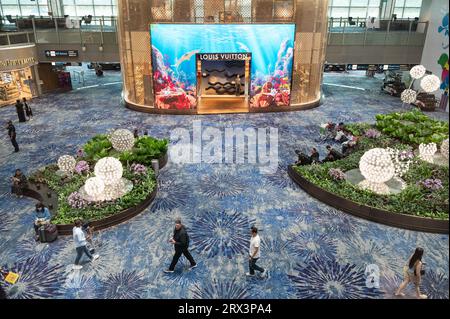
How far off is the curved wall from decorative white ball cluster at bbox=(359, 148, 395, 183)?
36.9ft

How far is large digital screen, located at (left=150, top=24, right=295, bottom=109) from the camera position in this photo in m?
18.6

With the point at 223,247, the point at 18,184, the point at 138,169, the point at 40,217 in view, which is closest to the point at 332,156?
the point at 223,247

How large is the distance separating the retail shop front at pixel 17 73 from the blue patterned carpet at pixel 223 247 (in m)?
9.21

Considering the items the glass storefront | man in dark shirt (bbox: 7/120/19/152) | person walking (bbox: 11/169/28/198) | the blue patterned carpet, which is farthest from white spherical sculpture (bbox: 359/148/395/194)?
the glass storefront

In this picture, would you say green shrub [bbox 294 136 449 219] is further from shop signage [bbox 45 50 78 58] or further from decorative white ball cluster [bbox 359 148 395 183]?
shop signage [bbox 45 50 78 58]

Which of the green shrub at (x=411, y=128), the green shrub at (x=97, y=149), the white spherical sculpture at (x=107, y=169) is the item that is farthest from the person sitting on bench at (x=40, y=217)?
the green shrub at (x=411, y=128)

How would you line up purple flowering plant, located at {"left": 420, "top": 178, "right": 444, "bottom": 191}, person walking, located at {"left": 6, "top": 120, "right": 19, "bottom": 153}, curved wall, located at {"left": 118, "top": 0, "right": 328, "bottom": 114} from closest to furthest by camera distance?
purple flowering plant, located at {"left": 420, "top": 178, "right": 444, "bottom": 191} < person walking, located at {"left": 6, "top": 120, "right": 19, "bottom": 153} < curved wall, located at {"left": 118, "top": 0, "right": 328, "bottom": 114}

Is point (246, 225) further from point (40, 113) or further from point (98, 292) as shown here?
point (40, 113)

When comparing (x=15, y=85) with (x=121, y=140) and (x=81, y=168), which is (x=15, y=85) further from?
(x=121, y=140)

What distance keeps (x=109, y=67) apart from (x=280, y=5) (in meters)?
21.2

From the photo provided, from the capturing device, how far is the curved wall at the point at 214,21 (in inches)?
717

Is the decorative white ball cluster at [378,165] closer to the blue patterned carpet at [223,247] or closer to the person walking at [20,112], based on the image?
the blue patterned carpet at [223,247]

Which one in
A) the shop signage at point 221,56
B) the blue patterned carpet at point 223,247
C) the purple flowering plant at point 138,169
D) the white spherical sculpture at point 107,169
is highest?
the shop signage at point 221,56

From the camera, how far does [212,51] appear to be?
19.0 metres
